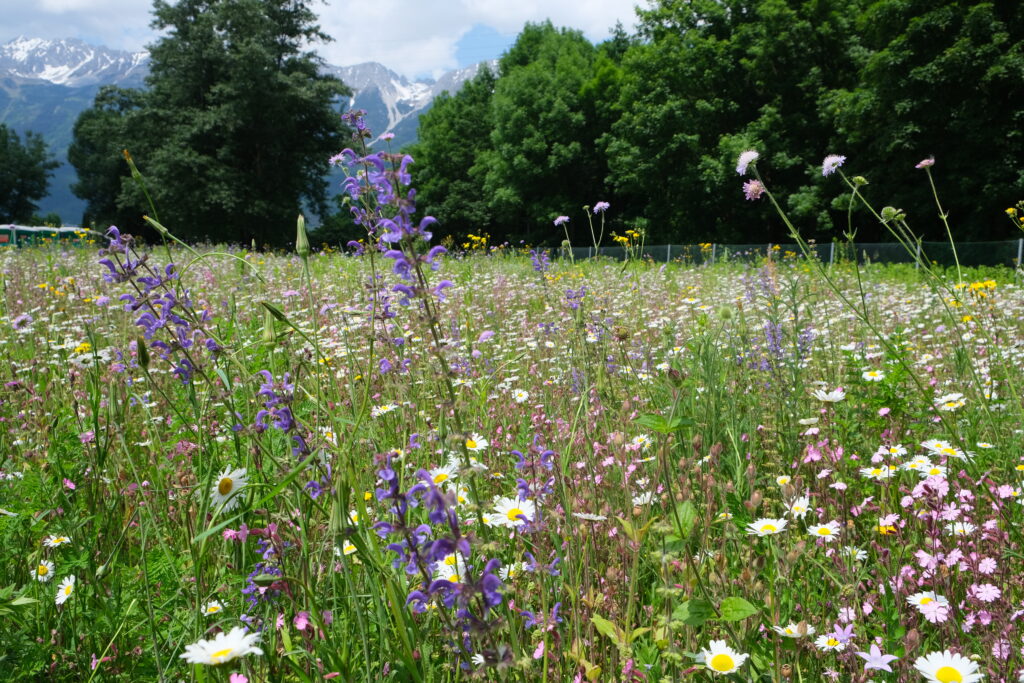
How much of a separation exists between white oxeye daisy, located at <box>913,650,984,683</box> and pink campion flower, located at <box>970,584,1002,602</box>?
1.17 feet

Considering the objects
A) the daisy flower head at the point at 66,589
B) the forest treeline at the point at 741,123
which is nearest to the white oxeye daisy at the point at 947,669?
the daisy flower head at the point at 66,589

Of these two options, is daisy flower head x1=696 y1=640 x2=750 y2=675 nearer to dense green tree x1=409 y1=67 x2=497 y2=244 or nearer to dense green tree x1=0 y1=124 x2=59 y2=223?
dense green tree x1=409 y1=67 x2=497 y2=244

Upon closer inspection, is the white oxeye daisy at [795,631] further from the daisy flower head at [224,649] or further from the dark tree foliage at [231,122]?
the dark tree foliage at [231,122]

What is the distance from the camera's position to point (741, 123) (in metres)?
30.0

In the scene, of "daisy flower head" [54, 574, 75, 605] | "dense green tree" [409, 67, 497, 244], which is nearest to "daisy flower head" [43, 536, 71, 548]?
"daisy flower head" [54, 574, 75, 605]

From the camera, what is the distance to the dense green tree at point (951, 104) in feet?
62.6

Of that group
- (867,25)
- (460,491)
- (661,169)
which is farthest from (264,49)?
(460,491)

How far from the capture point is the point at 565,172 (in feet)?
118

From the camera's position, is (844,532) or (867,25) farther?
(867,25)

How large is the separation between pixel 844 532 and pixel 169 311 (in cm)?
165

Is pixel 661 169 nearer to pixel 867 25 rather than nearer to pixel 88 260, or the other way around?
pixel 867 25

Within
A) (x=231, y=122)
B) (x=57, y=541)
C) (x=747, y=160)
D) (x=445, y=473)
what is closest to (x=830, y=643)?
(x=445, y=473)

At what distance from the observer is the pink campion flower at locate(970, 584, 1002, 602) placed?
1.46 meters

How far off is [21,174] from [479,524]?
6945cm
